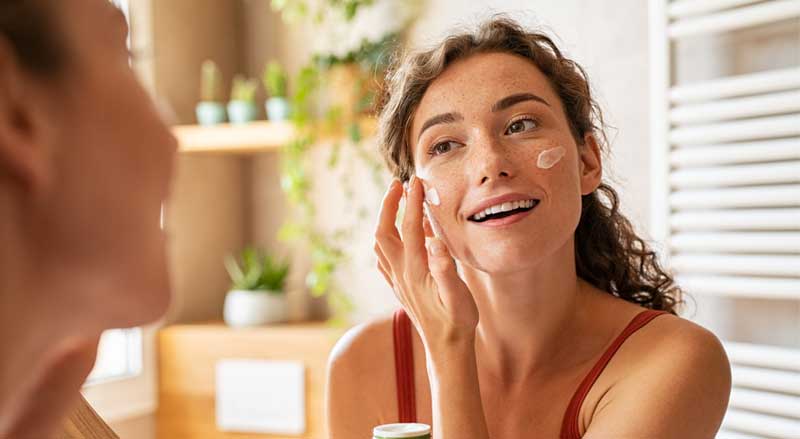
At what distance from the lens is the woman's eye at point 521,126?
113 cm

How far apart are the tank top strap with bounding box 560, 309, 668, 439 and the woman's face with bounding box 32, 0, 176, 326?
0.85 meters

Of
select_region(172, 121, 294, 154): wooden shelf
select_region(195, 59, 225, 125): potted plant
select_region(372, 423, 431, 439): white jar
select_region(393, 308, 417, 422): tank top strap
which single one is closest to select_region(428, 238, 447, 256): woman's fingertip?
select_region(393, 308, 417, 422): tank top strap

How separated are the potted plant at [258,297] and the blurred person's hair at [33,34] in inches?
88.2

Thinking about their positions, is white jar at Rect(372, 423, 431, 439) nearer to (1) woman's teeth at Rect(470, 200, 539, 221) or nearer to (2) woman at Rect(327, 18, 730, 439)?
(2) woman at Rect(327, 18, 730, 439)

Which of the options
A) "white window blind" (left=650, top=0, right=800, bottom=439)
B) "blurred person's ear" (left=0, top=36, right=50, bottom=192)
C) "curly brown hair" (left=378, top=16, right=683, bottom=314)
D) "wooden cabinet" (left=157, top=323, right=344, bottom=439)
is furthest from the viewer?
"wooden cabinet" (left=157, top=323, right=344, bottom=439)

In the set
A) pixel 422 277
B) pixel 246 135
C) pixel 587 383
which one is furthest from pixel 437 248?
pixel 246 135

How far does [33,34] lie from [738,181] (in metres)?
1.58

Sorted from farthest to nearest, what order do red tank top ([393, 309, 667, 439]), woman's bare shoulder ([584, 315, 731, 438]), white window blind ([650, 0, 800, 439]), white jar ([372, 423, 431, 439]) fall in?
white window blind ([650, 0, 800, 439])
red tank top ([393, 309, 667, 439])
woman's bare shoulder ([584, 315, 731, 438])
white jar ([372, 423, 431, 439])

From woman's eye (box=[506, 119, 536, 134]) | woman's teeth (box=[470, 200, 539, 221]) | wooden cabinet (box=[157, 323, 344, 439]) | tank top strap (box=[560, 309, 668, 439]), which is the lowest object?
wooden cabinet (box=[157, 323, 344, 439])

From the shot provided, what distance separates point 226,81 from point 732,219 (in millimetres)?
1696

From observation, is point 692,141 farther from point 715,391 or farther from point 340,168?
point 340,168

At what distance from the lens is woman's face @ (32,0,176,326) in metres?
0.29

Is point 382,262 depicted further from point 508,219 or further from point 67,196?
point 67,196

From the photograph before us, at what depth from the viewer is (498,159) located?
3.57 ft
